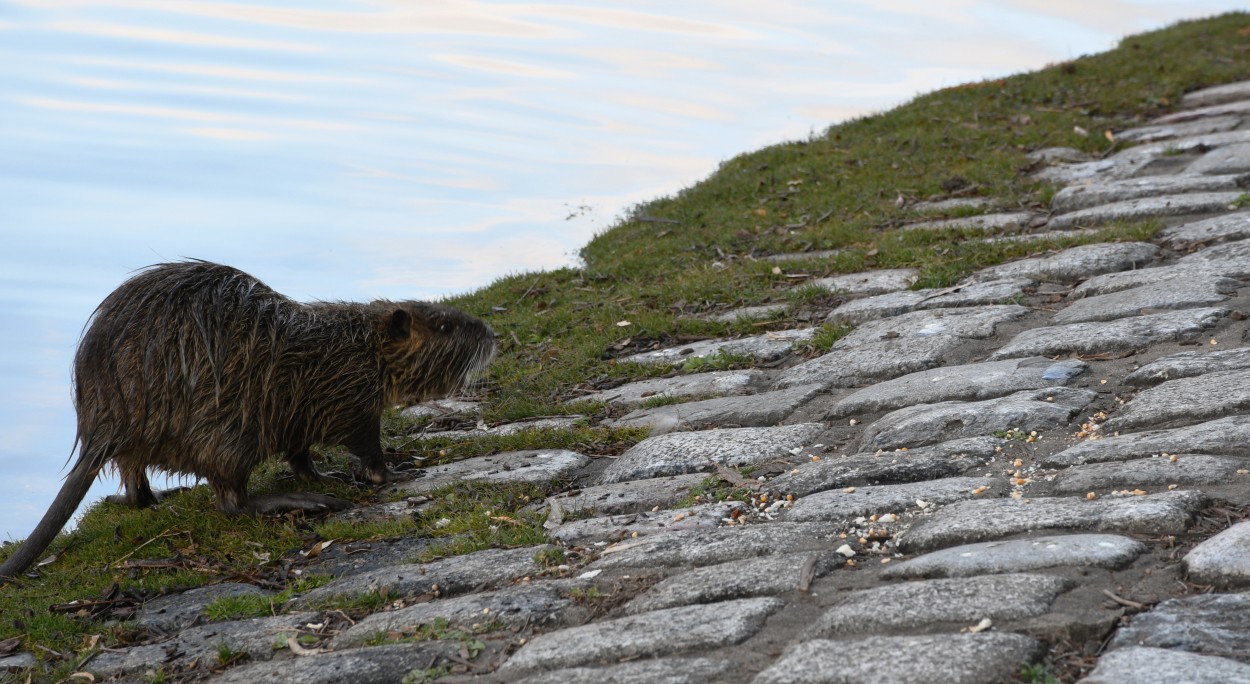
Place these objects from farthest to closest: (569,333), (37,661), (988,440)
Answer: (569,333)
(988,440)
(37,661)

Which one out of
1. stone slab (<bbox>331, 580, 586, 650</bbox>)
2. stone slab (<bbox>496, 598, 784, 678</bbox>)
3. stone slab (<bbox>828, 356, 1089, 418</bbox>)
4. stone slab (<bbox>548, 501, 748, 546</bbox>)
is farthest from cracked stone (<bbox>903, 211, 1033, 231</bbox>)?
stone slab (<bbox>496, 598, 784, 678</bbox>)

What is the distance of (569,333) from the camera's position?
23.9 ft

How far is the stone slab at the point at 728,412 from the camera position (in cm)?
490

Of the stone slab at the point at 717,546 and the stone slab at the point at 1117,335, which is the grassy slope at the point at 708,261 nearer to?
the stone slab at the point at 717,546

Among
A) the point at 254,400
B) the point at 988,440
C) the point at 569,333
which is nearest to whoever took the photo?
the point at 988,440

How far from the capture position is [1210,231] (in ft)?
20.4

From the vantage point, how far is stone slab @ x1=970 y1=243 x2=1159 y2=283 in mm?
6062

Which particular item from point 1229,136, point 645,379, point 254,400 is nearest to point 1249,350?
point 645,379

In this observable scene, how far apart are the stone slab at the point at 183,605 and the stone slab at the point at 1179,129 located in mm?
8043

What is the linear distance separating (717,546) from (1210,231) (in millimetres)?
4257

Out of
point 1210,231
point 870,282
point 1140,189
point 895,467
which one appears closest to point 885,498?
point 895,467

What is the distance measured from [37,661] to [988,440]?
3231 millimetres

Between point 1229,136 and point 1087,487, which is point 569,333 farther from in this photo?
point 1229,136

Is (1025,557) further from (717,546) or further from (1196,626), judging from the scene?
(717,546)
